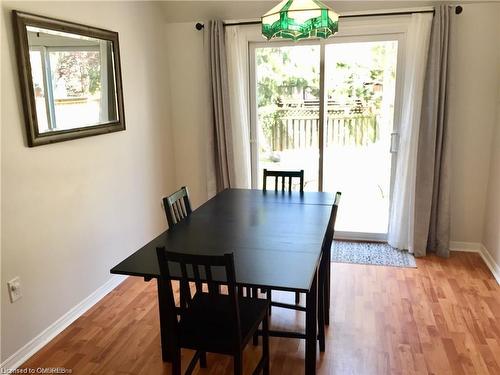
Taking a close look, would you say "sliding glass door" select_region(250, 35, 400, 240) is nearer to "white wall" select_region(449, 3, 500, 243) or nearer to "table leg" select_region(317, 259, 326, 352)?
"white wall" select_region(449, 3, 500, 243)

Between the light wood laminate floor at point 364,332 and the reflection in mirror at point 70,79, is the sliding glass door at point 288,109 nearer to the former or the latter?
the light wood laminate floor at point 364,332

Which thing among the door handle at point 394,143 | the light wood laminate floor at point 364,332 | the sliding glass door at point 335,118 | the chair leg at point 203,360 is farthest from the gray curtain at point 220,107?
the chair leg at point 203,360

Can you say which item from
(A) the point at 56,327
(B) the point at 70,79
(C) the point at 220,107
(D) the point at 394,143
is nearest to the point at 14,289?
(A) the point at 56,327

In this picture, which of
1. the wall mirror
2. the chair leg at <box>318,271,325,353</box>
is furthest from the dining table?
the wall mirror

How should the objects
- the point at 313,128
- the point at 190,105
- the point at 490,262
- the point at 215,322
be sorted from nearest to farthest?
the point at 215,322 → the point at 490,262 → the point at 313,128 → the point at 190,105

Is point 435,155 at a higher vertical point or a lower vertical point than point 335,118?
lower

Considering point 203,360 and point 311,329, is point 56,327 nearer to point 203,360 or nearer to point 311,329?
point 203,360

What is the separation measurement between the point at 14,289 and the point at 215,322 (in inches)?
50.5

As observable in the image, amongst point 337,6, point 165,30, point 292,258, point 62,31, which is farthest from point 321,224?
point 165,30

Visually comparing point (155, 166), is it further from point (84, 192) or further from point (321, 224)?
point (321, 224)

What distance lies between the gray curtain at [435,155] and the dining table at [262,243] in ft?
4.02

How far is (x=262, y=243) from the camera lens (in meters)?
2.25

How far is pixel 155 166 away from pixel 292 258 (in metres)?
2.42

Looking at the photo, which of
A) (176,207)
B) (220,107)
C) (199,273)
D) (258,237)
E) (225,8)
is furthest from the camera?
(220,107)
